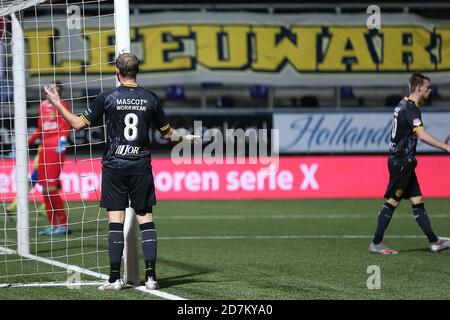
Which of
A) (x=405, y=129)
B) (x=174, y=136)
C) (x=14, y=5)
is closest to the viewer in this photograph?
(x=174, y=136)

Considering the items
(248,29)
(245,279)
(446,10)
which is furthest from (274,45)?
(245,279)

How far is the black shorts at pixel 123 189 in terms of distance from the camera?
853cm

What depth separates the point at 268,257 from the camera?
37.8ft

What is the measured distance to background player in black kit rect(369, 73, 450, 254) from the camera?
1176 cm

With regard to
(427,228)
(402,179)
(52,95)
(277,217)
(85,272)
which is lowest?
(277,217)

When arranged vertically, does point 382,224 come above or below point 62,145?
below

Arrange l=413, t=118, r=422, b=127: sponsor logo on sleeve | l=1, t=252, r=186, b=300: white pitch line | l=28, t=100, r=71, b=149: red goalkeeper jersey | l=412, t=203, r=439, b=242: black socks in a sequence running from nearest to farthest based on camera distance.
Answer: l=1, t=252, r=186, b=300: white pitch line < l=413, t=118, r=422, b=127: sponsor logo on sleeve < l=412, t=203, r=439, b=242: black socks < l=28, t=100, r=71, b=149: red goalkeeper jersey

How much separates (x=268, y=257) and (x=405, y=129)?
2333mm

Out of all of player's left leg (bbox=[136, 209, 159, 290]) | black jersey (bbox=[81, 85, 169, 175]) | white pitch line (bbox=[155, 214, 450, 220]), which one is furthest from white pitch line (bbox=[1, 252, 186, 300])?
white pitch line (bbox=[155, 214, 450, 220])

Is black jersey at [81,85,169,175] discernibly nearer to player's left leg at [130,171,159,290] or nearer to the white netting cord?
player's left leg at [130,171,159,290]

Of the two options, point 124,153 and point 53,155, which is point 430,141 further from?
point 53,155

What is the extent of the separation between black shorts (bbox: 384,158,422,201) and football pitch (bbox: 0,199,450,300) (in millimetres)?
739

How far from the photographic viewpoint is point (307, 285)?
29.3ft

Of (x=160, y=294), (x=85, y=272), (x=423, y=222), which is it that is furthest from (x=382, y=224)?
(x=160, y=294)
